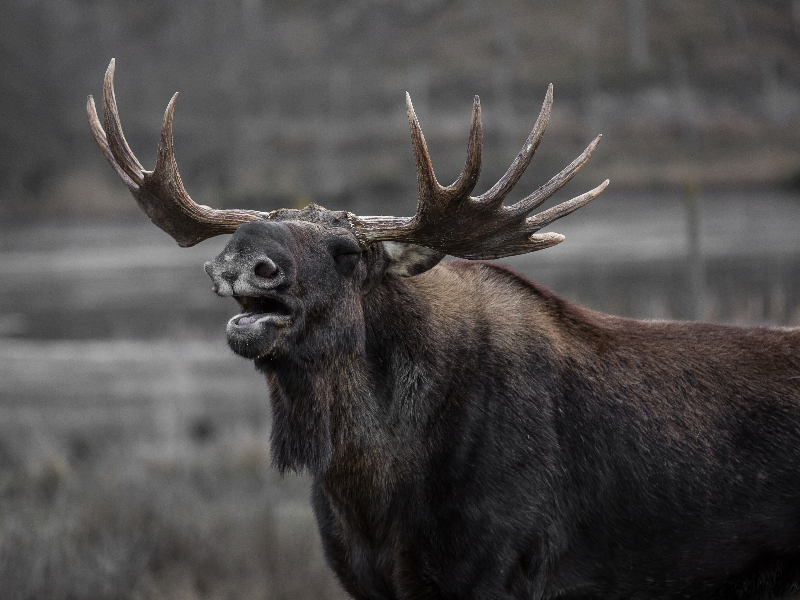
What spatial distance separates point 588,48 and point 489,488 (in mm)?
19554

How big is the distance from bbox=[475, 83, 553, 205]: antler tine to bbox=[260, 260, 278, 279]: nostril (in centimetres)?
97

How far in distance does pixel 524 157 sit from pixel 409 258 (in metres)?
0.66

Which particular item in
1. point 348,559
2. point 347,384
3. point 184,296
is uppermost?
point 347,384

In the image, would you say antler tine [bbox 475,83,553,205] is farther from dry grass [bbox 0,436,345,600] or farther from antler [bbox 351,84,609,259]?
dry grass [bbox 0,436,345,600]

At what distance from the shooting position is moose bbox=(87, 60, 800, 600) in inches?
133

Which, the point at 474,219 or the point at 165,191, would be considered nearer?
the point at 474,219

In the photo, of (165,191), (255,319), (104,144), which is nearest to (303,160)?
(104,144)

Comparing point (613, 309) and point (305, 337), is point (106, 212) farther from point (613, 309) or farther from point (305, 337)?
point (305, 337)

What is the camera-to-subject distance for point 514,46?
2248 cm

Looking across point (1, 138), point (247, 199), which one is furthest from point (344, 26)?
point (1, 138)

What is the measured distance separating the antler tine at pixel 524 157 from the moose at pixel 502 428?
11 millimetres

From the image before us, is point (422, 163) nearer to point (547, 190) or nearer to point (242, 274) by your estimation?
point (547, 190)

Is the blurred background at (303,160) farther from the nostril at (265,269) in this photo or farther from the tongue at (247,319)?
the nostril at (265,269)

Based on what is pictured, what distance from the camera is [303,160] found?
23109 millimetres
